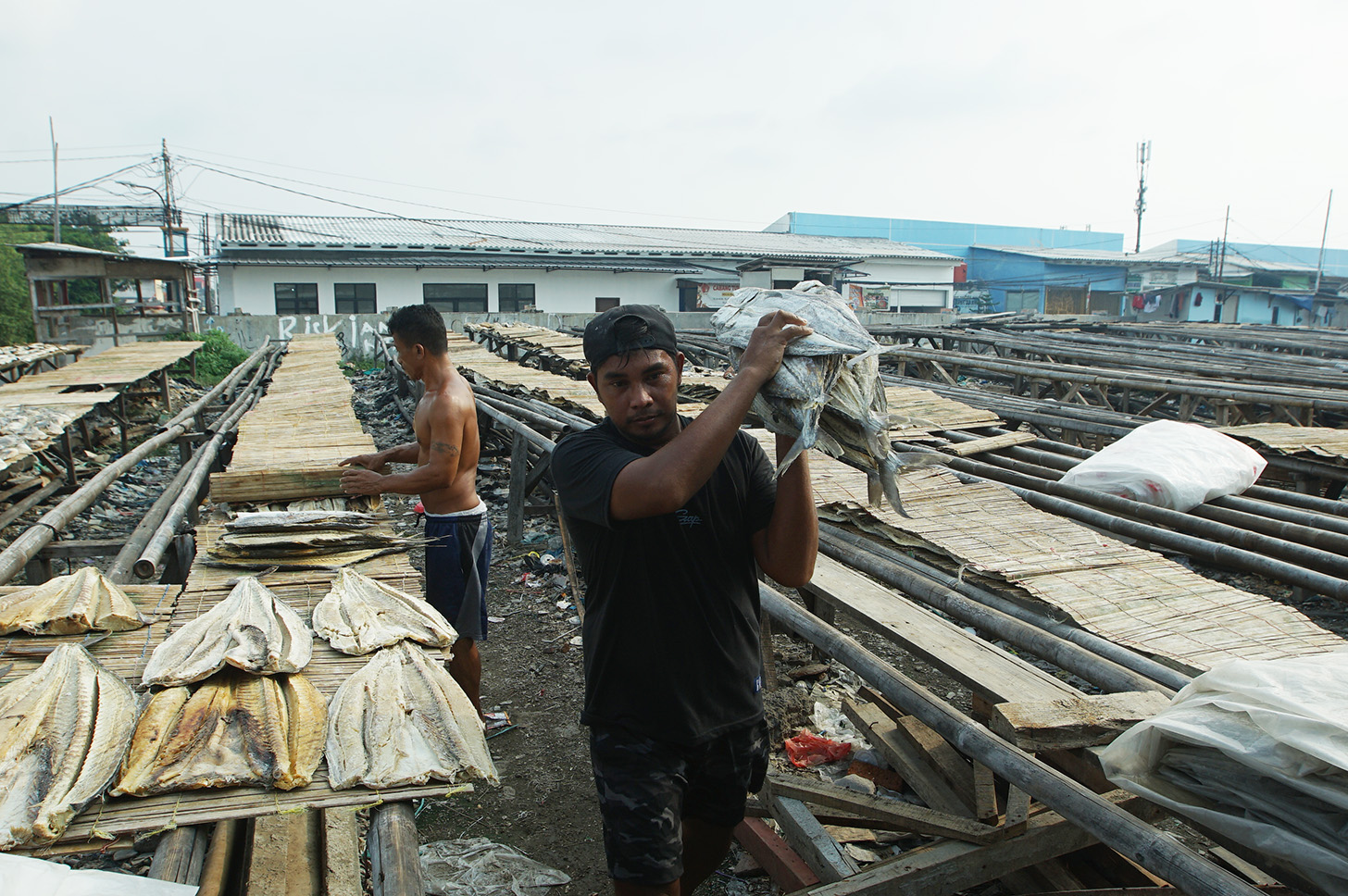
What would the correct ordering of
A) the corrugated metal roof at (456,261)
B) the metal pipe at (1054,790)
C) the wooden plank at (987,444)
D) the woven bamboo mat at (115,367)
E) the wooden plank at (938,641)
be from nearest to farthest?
1. the metal pipe at (1054,790)
2. the wooden plank at (938,641)
3. the wooden plank at (987,444)
4. the woven bamboo mat at (115,367)
5. the corrugated metal roof at (456,261)

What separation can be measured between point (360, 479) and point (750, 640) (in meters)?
2.35

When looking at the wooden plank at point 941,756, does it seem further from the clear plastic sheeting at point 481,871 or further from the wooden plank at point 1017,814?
the clear plastic sheeting at point 481,871

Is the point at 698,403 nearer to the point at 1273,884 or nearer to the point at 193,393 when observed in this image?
the point at 1273,884

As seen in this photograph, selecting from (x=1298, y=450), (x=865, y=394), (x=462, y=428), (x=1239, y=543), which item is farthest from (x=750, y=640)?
(x=1298, y=450)

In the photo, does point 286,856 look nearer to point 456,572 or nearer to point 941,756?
point 456,572

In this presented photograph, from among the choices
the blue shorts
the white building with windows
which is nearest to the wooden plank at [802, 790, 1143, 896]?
the blue shorts

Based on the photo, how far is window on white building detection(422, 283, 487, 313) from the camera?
24.2m

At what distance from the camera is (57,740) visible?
5.97 feet

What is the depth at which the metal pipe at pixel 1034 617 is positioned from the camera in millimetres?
2510

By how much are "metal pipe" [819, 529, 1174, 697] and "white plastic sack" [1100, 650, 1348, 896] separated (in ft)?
2.32

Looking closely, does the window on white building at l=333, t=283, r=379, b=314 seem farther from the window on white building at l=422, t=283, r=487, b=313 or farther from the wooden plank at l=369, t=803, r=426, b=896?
the wooden plank at l=369, t=803, r=426, b=896

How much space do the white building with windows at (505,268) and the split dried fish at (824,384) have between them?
2271cm

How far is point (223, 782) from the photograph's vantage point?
5.70 feet

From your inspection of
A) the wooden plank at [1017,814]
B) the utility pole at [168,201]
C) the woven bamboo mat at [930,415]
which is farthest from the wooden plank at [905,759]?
the utility pole at [168,201]
